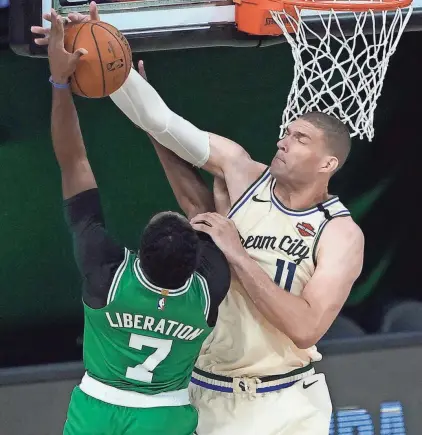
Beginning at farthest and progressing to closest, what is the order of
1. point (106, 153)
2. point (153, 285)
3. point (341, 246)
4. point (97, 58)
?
point (106, 153) → point (341, 246) → point (97, 58) → point (153, 285)

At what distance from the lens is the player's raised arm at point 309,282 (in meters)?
2.85

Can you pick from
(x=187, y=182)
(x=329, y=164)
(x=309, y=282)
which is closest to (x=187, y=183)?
(x=187, y=182)

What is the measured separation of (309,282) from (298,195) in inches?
13.8

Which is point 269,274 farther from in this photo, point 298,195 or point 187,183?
point 187,183

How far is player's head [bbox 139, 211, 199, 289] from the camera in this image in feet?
8.48

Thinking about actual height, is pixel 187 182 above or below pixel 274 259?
above

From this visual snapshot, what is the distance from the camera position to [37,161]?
4379mm

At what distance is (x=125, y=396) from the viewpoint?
2863mm

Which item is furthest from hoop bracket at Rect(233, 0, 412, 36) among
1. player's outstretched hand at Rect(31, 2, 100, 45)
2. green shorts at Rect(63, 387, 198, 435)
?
green shorts at Rect(63, 387, 198, 435)

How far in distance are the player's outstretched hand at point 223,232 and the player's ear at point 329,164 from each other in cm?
39

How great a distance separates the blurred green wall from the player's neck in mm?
1455

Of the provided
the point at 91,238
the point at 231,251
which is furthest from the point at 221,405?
the point at 91,238

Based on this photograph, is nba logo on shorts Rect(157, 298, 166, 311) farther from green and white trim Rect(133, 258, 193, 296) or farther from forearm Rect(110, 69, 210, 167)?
forearm Rect(110, 69, 210, 167)

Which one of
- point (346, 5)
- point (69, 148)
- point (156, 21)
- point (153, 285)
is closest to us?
point (153, 285)
